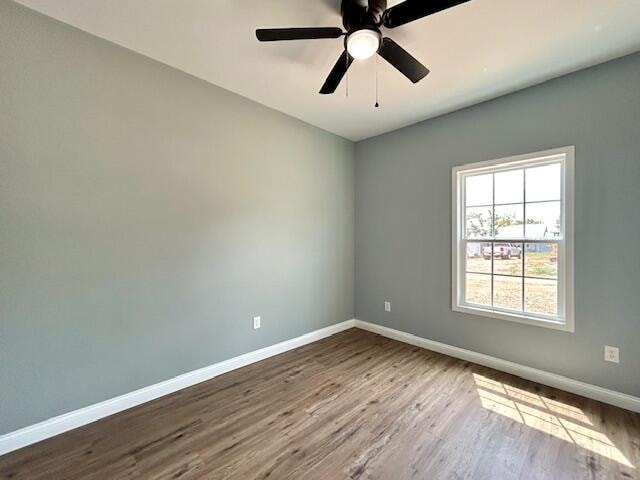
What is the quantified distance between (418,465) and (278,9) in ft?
9.39

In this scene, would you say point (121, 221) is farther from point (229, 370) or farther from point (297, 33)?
point (297, 33)

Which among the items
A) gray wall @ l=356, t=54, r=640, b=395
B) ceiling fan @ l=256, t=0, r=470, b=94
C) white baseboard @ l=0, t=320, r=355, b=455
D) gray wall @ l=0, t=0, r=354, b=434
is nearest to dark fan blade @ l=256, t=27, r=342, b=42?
ceiling fan @ l=256, t=0, r=470, b=94

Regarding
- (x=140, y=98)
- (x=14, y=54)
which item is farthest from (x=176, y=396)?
Result: (x=14, y=54)

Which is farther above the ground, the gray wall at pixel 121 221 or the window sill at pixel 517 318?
the gray wall at pixel 121 221

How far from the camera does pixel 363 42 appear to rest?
1.51m

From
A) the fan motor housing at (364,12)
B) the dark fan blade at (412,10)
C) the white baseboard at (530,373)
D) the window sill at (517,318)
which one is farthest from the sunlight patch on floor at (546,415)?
the fan motor housing at (364,12)

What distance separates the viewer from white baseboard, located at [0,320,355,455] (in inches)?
66.0

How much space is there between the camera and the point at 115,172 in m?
2.01

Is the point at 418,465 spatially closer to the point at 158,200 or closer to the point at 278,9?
the point at 158,200

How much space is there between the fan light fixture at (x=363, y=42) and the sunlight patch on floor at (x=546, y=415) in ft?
8.67

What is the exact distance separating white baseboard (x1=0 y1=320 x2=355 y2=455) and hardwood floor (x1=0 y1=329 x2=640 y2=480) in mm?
53

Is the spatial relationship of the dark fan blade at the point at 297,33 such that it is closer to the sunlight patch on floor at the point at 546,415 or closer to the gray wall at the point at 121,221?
the gray wall at the point at 121,221

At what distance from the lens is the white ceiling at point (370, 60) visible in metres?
1.67

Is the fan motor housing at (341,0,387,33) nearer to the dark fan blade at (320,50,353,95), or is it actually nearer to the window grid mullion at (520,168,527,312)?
the dark fan blade at (320,50,353,95)
